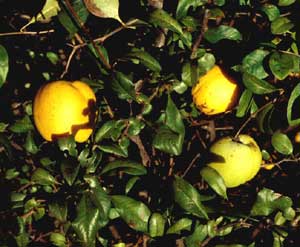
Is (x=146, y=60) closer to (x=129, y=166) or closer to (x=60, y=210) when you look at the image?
(x=129, y=166)

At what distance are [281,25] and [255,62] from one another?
0.39 ft

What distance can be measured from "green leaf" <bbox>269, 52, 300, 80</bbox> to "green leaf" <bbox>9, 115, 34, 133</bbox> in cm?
75

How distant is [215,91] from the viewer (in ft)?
4.70

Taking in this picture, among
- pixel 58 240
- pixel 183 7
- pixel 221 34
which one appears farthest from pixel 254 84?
pixel 58 240

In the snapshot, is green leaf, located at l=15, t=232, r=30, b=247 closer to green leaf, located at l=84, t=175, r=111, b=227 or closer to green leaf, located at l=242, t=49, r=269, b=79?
green leaf, located at l=84, t=175, r=111, b=227

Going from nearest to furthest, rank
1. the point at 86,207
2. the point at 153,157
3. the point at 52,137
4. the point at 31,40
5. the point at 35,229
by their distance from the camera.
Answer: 1. the point at 86,207
2. the point at 52,137
3. the point at 153,157
4. the point at 31,40
5. the point at 35,229

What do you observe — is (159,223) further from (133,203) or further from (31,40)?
(31,40)

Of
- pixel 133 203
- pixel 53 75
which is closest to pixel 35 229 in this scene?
pixel 53 75

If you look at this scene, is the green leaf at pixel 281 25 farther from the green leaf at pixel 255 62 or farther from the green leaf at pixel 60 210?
the green leaf at pixel 60 210

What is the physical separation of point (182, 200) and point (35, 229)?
1166 mm

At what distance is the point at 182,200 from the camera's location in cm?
123

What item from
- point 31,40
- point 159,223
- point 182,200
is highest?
point 31,40

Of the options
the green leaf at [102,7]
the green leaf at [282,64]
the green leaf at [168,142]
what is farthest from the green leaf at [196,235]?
the green leaf at [102,7]

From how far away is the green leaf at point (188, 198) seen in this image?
4.03 ft
